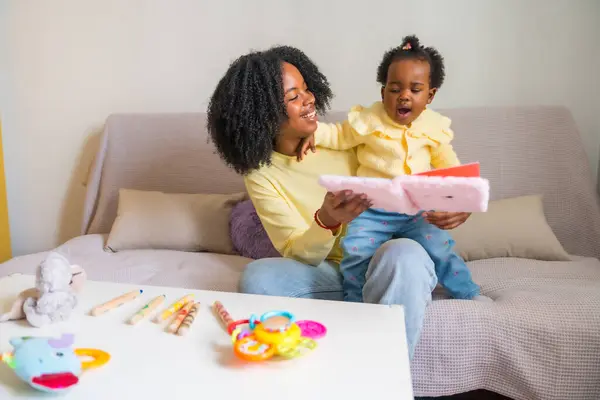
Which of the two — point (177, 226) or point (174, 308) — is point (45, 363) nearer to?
point (174, 308)

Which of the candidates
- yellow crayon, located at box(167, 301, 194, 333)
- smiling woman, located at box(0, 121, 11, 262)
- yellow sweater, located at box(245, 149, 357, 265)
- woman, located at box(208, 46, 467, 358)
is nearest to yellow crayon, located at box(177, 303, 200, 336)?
yellow crayon, located at box(167, 301, 194, 333)

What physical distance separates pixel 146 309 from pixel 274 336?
11.0 inches

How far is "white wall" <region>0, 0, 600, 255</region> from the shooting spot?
1.82m

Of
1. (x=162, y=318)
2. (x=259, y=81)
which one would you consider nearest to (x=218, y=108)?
(x=259, y=81)

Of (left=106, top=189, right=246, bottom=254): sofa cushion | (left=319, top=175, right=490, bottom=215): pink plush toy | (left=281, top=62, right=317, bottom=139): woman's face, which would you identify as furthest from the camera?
(left=106, top=189, right=246, bottom=254): sofa cushion

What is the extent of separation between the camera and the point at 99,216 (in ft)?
6.28

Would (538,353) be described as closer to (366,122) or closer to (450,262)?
(450,262)

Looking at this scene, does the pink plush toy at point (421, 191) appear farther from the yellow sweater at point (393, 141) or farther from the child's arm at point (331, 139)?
the child's arm at point (331, 139)

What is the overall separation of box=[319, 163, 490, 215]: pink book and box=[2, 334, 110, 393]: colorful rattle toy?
465 millimetres

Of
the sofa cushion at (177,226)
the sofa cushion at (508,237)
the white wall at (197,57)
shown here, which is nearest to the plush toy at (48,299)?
the sofa cushion at (177,226)

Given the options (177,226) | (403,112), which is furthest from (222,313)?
(177,226)

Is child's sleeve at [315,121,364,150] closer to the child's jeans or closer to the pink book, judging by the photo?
the child's jeans

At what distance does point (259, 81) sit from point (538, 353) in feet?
2.78

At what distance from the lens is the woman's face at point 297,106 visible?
1.30 metres
